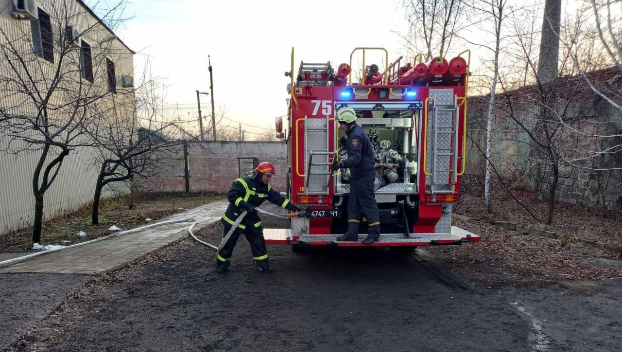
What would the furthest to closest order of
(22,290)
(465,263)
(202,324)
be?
(465,263), (22,290), (202,324)

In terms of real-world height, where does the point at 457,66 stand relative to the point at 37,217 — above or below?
above

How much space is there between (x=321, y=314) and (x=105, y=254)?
14.2ft

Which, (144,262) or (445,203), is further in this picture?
(144,262)

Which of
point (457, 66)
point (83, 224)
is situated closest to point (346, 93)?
point (457, 66)

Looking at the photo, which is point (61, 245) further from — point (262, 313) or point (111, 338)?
point (262, 313)

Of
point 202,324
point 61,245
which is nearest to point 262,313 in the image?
point 202,324

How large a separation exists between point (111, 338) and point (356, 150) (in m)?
3.39

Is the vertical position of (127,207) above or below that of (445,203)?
below

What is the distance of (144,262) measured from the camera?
6.55 metres

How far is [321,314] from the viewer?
4.41m

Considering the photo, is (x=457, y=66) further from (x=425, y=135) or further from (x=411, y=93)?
(x=425, y=135)

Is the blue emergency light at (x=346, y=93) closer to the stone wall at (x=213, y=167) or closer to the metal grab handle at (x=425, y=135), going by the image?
the metal grab handle at (x=425, y=135)

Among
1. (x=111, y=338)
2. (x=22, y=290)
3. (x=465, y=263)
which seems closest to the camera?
(x=111, y=338)

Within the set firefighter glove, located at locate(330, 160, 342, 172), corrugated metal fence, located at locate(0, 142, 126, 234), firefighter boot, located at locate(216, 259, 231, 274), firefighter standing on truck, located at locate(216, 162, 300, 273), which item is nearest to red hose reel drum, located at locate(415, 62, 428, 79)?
firefighter glove, located at locate(330, 160, 342, 172)
